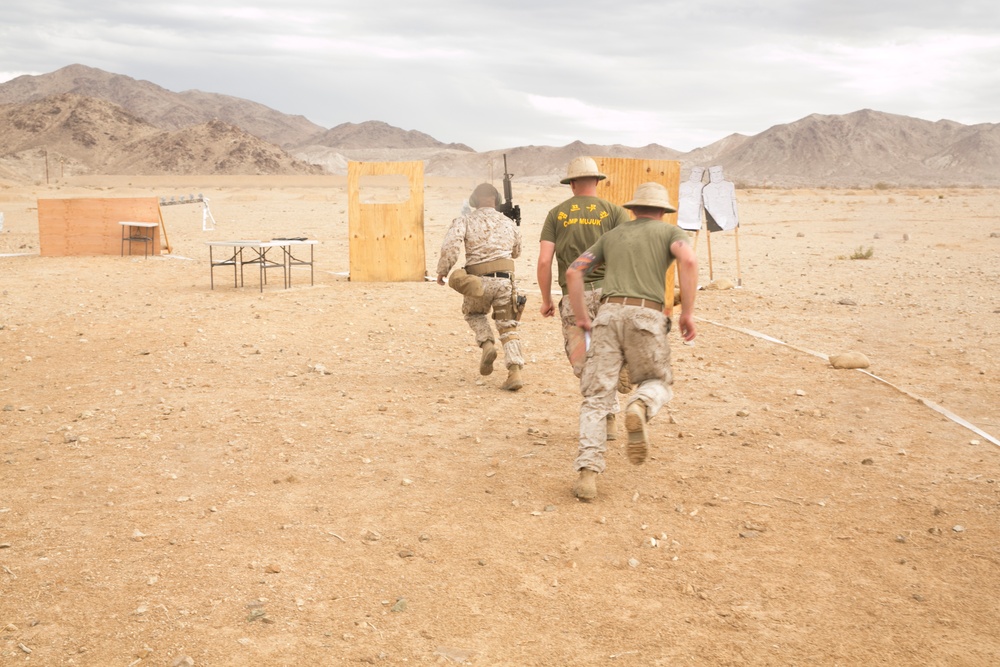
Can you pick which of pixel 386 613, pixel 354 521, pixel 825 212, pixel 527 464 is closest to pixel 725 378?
pixel 527 464

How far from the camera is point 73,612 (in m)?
4.19

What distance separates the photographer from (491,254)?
27.6 ft

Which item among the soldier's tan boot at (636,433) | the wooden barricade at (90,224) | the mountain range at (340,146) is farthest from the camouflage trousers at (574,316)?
the mountain range at (340,146)

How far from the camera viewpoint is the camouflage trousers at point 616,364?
5.59 metres

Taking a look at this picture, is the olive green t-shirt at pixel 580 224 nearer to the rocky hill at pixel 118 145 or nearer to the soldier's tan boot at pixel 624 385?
the soldier's tan boot at pixel 624 385

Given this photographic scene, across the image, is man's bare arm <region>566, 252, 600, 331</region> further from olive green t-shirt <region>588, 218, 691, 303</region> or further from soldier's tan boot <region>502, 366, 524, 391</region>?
soldier's tan boot <region>502, 366, 524, 391</region>

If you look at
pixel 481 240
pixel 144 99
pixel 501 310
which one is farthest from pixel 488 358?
pixel 144 99

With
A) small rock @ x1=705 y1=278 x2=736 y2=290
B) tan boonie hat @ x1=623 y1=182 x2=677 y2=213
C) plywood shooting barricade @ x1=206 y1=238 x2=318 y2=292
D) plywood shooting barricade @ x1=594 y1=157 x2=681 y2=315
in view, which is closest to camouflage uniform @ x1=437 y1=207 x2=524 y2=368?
tan boonie hat @ x1=623 y1=182 x2=677 y2=213

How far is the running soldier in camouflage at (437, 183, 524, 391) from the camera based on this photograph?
27.5ft

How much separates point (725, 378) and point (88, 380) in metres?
5.78

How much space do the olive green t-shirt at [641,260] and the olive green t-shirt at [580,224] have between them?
0.92 m

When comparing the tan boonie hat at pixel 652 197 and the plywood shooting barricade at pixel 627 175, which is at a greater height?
the plywood shooting barricade at pixel 627 175

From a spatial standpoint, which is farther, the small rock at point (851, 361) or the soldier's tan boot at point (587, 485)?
the small rock at point (851, 361)

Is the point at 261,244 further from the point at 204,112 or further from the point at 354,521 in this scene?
the point at 204,112
